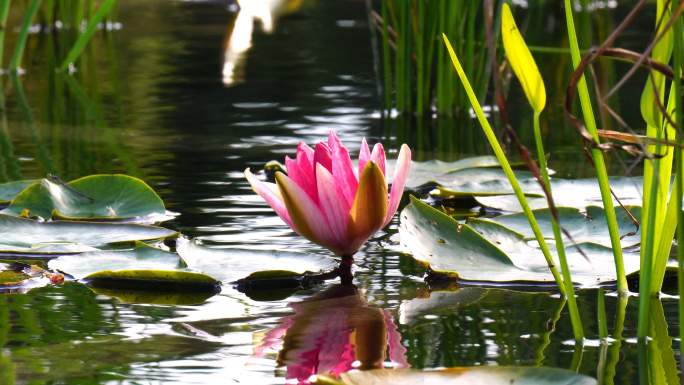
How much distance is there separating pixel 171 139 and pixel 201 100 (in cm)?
71

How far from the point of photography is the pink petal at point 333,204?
58.6 inches

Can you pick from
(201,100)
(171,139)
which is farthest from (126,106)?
(171,139)

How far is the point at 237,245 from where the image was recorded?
1.79 metres

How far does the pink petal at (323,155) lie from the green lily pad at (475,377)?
488 mm

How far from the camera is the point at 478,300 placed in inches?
59.2

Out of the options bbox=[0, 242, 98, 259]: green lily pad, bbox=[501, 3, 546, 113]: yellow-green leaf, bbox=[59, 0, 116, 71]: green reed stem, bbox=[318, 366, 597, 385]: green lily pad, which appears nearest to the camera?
bbox=[318, 366, 597, 385]: green lily pad

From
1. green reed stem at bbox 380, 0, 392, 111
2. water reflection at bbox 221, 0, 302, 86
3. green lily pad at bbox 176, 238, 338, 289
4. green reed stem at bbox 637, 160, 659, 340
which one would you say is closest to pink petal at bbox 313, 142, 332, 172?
green lily pad at bbox 176, 238, 338, 289

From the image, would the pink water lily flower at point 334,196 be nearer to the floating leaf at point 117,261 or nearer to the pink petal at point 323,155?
the pink petal at point 323,155

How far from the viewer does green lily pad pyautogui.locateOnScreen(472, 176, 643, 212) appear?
2.00 meters

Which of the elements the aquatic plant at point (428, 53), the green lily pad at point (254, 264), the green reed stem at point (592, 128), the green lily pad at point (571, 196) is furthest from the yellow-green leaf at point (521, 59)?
the aquatic plant at point (428, 53)

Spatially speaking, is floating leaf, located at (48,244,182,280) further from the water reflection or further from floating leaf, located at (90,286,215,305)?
the water reflection

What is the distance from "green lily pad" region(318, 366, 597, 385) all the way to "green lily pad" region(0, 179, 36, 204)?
1.08m

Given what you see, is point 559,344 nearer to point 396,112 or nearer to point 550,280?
point 550,280

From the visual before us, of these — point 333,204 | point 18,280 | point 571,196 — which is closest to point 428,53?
point 571,196
